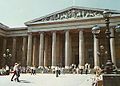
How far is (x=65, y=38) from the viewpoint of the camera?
43.3m

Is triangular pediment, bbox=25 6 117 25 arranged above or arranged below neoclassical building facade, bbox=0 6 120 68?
above

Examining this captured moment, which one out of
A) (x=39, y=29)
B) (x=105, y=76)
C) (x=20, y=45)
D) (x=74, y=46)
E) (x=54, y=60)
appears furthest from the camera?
(x=20, y=45)

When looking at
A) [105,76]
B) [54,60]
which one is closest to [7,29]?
[54,60]

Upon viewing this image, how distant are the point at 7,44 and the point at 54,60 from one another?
55.6ft

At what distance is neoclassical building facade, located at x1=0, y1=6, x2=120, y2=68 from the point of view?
40.8 m

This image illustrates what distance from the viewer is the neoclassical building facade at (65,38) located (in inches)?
1607

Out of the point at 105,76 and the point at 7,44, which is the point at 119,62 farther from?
the point at 105,76

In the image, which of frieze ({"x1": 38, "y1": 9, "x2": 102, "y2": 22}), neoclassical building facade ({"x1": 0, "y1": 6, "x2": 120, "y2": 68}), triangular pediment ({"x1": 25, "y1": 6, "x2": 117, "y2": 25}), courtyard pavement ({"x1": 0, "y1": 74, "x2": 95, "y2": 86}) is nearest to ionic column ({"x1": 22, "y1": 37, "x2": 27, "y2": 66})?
neoclassical building facade ({"x1": 0, "y1": 6, "x2": 120, "y2": 68})

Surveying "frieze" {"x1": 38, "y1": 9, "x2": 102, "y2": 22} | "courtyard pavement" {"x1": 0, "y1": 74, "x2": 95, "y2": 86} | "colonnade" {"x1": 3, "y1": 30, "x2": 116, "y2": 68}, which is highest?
"frieze" {"x1": 38, "y1": 9, "x2": 102, "y2": 22}

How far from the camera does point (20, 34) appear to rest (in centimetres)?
Answer: 5059

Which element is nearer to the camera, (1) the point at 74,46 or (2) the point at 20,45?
(1) the point at 74,46

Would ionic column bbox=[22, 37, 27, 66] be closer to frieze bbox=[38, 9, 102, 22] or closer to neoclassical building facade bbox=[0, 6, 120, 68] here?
neoclassical building facade bbox=[0, 6, 120, 68]

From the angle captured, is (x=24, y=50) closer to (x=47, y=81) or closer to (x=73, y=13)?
(x=73, y=13)

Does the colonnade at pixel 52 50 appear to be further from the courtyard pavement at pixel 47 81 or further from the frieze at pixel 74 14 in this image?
the courtyard pavement at pixel 47 81
